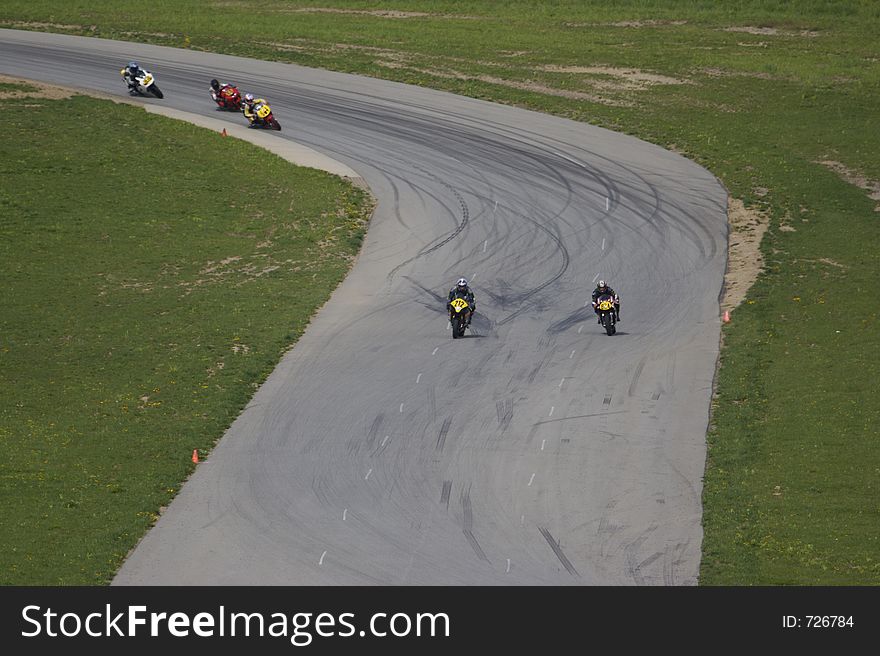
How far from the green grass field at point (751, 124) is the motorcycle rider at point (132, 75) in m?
11.5

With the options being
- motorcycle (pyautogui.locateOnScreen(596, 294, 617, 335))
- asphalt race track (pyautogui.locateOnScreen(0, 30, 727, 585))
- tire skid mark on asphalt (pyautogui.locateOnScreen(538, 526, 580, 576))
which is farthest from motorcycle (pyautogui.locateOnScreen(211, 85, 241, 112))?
tire skid mark on asphalt (pyautogui.locateOnScreen(538, 526, 580, 576))

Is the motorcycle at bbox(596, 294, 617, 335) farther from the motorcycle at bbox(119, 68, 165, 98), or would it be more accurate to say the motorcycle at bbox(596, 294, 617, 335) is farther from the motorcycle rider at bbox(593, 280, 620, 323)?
the motorcycle at bbox(119, 68, 165, 98)

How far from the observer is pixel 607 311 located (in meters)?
37.6

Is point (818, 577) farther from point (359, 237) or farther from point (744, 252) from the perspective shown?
point (359, 237)

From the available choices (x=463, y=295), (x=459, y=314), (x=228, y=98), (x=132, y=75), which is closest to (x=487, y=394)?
(x=459, y=314)

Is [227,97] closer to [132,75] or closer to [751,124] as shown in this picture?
[132,75]

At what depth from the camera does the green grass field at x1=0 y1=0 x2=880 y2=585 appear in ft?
85.3

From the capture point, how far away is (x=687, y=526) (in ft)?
83.7

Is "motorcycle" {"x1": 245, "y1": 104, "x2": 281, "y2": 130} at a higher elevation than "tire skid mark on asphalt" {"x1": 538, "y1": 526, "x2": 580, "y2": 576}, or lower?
lower

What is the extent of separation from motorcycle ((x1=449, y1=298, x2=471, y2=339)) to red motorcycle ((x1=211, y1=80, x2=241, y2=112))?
29606mm

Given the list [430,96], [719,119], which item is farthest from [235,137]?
[719,119]

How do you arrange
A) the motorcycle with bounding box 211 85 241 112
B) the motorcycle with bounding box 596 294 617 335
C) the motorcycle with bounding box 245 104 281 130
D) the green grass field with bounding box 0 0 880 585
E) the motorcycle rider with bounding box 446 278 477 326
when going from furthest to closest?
the motorcycle with bounding box 211 85 241 112 → the motorcycle with bounding box 245 104 281 130 → the motorcycle with bounding box 596 294 617 335 → the motorcycle rider with bounding box 446 278 477 326 → the green grass field with bounding box 0 0 880 585

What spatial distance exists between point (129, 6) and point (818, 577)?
75.6 m

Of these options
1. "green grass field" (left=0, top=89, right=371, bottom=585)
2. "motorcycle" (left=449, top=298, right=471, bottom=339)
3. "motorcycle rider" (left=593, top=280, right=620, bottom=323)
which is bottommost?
"green grass field" (left=0, top=89, right=371, bottom=585)
